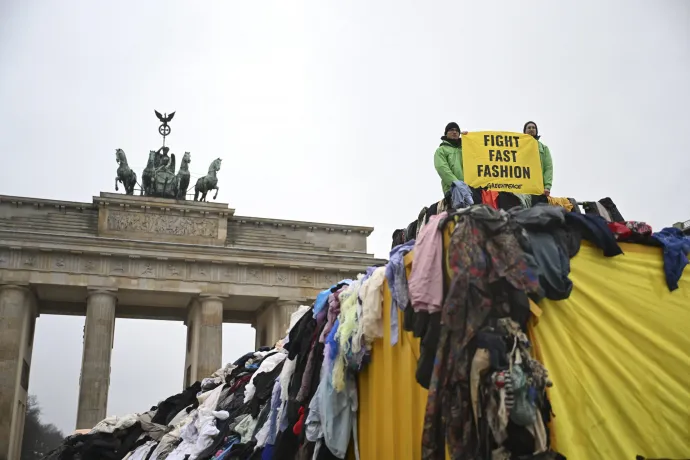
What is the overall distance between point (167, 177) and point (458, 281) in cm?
2875

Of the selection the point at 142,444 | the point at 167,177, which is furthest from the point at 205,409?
the point at 167,177

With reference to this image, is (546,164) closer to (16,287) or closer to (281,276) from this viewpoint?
(281,276)

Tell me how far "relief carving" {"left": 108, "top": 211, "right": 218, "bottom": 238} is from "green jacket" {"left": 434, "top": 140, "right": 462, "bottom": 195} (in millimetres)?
24182

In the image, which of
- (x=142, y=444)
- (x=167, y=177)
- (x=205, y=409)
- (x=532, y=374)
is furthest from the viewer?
(x=167, y=177)

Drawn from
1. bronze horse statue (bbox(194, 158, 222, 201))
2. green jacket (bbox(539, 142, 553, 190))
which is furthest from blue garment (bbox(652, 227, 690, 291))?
bronze horse statue (bbox(194, 158, 222, 201))

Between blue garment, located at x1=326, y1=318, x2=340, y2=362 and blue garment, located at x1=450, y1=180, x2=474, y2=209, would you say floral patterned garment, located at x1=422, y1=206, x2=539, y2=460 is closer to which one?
blue garment, located at x1=450, y1=180, x2=474, y2=209

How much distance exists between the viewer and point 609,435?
16.3 ft

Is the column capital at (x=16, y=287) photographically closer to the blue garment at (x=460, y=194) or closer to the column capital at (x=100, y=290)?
the column capital at (x=100, y=290)

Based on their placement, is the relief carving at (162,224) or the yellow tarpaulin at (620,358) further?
the relief carving at (162,224)

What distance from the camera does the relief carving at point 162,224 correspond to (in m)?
29.6

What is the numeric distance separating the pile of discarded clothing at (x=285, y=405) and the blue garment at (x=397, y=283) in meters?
0.33

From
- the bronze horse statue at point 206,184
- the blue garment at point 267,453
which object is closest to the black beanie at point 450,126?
the blue garment at point 267,453

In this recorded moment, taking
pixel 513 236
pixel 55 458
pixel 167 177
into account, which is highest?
pixel 167 177

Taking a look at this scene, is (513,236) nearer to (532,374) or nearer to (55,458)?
(532,374)
